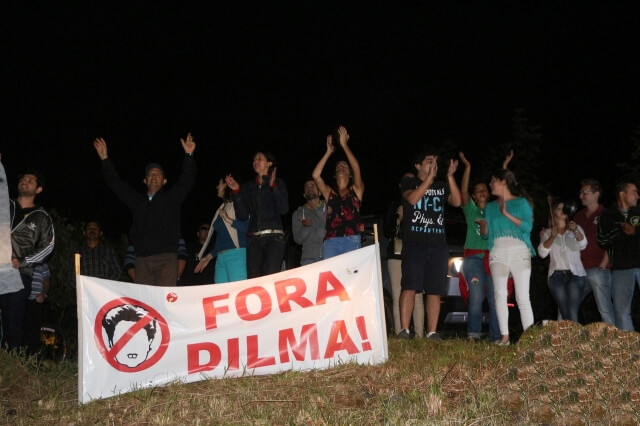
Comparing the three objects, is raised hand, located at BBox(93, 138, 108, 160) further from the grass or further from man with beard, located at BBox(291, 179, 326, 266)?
the grass

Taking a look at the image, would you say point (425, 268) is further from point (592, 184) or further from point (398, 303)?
point (592, 184)

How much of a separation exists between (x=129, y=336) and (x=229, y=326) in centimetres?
81

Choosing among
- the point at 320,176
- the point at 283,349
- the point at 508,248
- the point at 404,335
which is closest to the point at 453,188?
the point at 508,248

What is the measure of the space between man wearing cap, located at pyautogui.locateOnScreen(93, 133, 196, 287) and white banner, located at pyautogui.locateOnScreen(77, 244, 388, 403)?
6.45ft

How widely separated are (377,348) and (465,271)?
272cm

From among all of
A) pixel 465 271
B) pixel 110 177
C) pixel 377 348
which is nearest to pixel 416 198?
pixel 465 271

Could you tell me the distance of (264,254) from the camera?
918 cm

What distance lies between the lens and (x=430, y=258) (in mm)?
9016

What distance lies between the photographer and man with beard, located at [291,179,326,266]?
396 inches

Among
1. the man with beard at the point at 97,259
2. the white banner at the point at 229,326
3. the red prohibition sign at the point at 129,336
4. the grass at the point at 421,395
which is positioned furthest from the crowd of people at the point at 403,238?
the red prohibition sign at the point at 129,336

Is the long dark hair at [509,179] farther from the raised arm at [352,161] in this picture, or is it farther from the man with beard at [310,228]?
the man with beard at [310,228]

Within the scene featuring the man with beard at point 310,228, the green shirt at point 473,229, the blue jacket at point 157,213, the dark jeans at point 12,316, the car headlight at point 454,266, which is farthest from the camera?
the car headlight at point 454,266

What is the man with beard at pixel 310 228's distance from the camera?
10047 millimetres

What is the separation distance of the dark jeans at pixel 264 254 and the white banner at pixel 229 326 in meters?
1.61
